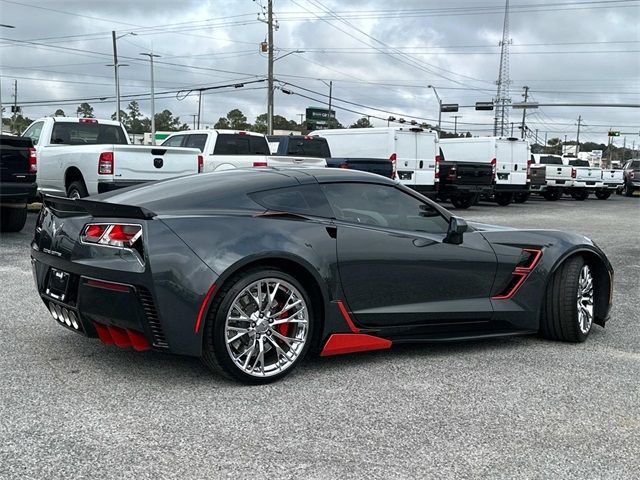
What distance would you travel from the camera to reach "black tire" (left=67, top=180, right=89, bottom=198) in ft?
36.9

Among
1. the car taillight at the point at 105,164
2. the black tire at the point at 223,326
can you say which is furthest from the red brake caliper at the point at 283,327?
the car taillight at the point at 105,164

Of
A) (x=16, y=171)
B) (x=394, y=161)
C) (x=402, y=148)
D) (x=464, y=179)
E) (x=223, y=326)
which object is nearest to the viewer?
(x=223, y=326)

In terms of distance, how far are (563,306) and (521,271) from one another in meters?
0.46

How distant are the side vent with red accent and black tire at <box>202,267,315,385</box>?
71.8 inches

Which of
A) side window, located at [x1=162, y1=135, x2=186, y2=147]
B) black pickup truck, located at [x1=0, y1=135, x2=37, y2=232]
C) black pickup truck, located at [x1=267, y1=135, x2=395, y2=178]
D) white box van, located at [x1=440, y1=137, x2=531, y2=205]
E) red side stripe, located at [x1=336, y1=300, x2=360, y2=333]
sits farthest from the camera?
white box van, located at [x1=440, y1=137, x2=531, y2=205]

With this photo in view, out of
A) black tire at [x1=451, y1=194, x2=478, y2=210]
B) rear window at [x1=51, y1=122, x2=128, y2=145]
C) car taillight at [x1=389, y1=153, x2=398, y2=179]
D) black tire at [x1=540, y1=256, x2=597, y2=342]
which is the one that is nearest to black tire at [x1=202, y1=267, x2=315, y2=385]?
black tire at [x1=540, y1=256, x2=597, y2=342]

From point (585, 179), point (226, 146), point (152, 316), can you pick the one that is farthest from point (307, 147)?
point (585, 179)

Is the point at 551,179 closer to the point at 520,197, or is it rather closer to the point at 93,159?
the point at 520,197

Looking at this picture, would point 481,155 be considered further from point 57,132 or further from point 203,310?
point 203,310

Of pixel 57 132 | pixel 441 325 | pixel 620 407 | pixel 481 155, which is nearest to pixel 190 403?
pixel 441 325

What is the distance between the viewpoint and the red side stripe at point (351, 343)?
4.30m

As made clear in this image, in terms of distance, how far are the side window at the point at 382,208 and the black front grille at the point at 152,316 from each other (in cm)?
138

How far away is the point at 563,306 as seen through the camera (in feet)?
17.0

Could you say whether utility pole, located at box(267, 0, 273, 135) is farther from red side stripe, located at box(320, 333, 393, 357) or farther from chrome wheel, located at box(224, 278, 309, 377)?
chrome wheel, located at box(224, 278, 309, 377)
